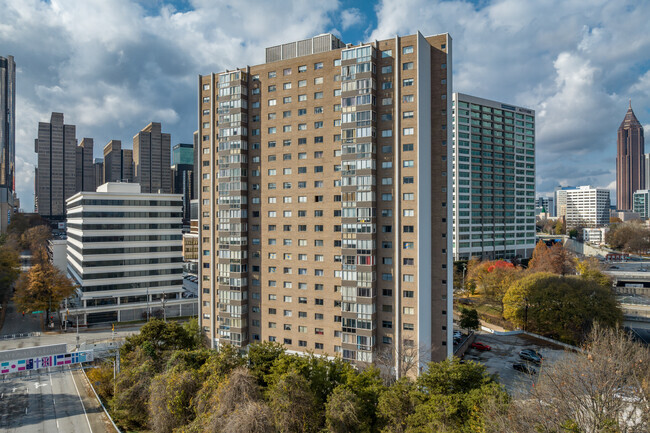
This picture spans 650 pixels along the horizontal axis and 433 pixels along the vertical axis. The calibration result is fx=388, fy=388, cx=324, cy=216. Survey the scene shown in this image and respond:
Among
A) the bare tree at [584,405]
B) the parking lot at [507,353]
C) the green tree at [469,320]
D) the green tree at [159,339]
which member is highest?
the bare tree at [584,405]

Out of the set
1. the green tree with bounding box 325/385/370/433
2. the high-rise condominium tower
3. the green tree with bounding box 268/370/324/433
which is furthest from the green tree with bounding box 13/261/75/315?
the green tree with bounding box 325/385/370/433

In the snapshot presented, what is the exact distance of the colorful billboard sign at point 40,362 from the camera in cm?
4272

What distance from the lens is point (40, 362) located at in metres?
44.4

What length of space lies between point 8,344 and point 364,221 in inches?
2411

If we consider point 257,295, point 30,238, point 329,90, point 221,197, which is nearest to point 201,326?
point 257,295

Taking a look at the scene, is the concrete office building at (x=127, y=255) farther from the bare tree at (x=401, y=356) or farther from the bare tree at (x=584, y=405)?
the bare tree at (x=584, y=405)

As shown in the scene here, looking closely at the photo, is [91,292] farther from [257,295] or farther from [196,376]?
[196,376]

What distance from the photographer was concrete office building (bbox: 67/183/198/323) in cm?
7469

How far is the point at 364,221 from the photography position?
49.8 metres

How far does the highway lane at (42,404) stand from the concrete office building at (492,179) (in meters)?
104

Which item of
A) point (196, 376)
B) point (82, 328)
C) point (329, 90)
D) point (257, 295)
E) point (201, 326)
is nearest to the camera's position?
point (196, 376)

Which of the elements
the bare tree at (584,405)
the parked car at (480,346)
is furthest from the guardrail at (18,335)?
the bare tree at (584,405)

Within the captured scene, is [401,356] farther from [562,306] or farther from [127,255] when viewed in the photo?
[127,255]

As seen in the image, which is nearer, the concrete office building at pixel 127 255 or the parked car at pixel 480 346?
the parked car at pixel 480 346
